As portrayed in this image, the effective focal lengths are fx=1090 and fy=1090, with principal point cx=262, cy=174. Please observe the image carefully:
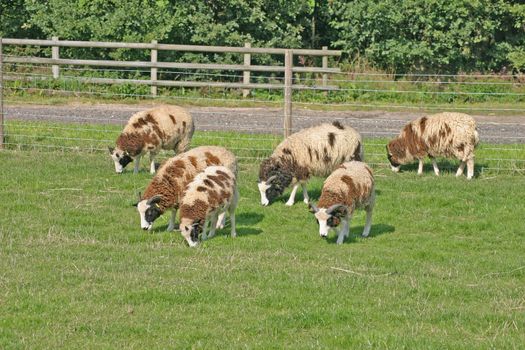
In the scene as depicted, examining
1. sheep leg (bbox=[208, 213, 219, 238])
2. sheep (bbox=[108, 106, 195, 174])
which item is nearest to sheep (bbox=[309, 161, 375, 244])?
sheep leg (bbox=[208, 213, 219, 238])

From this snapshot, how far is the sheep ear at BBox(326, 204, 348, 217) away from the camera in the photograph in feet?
45.5

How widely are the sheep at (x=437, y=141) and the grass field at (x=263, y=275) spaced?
66.7 inches

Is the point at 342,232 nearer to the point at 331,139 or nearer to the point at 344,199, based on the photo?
the point at 344,199

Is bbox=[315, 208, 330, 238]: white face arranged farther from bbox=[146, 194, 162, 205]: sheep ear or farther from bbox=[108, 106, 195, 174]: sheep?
bbox=[108, 106, 195, 174]: sheep

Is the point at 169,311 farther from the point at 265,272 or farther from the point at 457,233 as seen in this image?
the point at 457,233

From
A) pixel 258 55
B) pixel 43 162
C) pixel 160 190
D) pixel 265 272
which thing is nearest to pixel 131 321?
pixel 265 272

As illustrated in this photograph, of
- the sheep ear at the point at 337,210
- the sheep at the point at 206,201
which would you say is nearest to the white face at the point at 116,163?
the sheep at the point at 206,201

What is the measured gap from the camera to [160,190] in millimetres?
14812

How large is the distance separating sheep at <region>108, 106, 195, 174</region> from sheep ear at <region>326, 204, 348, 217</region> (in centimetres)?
596

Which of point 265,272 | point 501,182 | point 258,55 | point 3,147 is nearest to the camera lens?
point 265,272

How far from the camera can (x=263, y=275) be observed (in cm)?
1189

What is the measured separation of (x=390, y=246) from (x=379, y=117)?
1425 centimetres

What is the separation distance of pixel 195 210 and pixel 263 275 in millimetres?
2161

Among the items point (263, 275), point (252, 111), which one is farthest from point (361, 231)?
point (252, 111)
